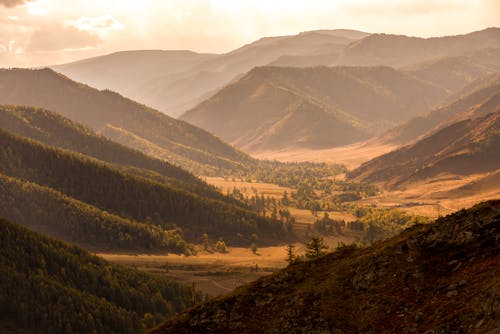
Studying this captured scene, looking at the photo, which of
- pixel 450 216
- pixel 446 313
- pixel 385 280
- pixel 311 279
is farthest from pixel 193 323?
pixel 450 216

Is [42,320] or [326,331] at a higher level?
[326,331]

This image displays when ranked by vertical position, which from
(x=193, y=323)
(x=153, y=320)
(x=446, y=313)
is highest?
(x=446, y=313)

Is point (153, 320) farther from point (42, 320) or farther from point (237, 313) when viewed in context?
point (237, 313)

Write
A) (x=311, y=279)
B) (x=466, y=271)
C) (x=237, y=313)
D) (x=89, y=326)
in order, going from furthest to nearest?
(x=89, y=326) → (x=311, y=279) → (x=237, y=313) → (x=466, y=271)

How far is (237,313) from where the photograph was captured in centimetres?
7900

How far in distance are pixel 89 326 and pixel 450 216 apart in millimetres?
137353

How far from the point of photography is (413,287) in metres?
69.2

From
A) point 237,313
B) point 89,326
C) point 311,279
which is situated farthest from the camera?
point 89,326

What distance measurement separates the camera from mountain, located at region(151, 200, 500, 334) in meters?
60.8

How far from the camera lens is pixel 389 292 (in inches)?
2795

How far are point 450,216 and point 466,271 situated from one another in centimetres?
1799

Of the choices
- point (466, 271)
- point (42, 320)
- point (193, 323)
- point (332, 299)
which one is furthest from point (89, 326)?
point (466, 271)

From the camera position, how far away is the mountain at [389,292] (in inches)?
2393

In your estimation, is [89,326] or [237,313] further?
[89,326]
